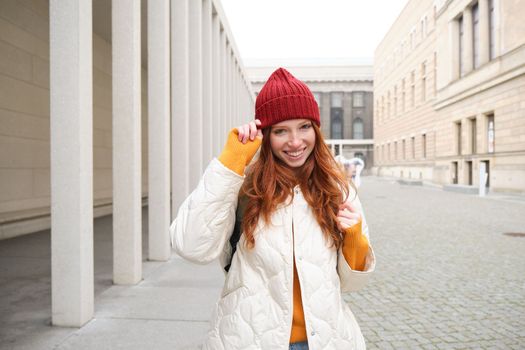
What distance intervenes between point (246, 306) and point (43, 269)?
5.12 meters

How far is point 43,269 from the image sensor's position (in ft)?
19.5

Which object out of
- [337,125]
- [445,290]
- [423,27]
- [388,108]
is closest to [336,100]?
[337,125]

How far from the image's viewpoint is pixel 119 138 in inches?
197

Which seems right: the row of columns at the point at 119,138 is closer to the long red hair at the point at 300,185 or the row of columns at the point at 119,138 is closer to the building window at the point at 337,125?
the long red hair at the point at 300,185

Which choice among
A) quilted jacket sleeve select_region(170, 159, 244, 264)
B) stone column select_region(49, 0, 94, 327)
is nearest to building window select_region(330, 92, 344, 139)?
stone column select_region(49, 0, 94, 327)

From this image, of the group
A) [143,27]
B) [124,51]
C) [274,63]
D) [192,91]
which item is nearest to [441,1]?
[143,27]

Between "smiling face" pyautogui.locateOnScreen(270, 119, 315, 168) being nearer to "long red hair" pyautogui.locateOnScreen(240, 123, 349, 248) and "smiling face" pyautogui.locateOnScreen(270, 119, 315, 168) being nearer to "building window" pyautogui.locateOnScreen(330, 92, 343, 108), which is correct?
"long red hair" pyautogui.locateOnScreen(240, 123, 349, 248)

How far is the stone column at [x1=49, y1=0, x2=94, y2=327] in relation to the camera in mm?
3611

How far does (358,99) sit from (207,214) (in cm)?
6511

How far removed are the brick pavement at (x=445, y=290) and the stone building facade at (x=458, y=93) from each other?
11753mm

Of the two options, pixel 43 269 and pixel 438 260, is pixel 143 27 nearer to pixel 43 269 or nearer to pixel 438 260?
pixel 43 269

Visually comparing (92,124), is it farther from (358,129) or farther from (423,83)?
(358,129)

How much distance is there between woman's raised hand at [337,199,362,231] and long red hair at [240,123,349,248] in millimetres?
41

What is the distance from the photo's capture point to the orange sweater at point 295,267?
182 cm
